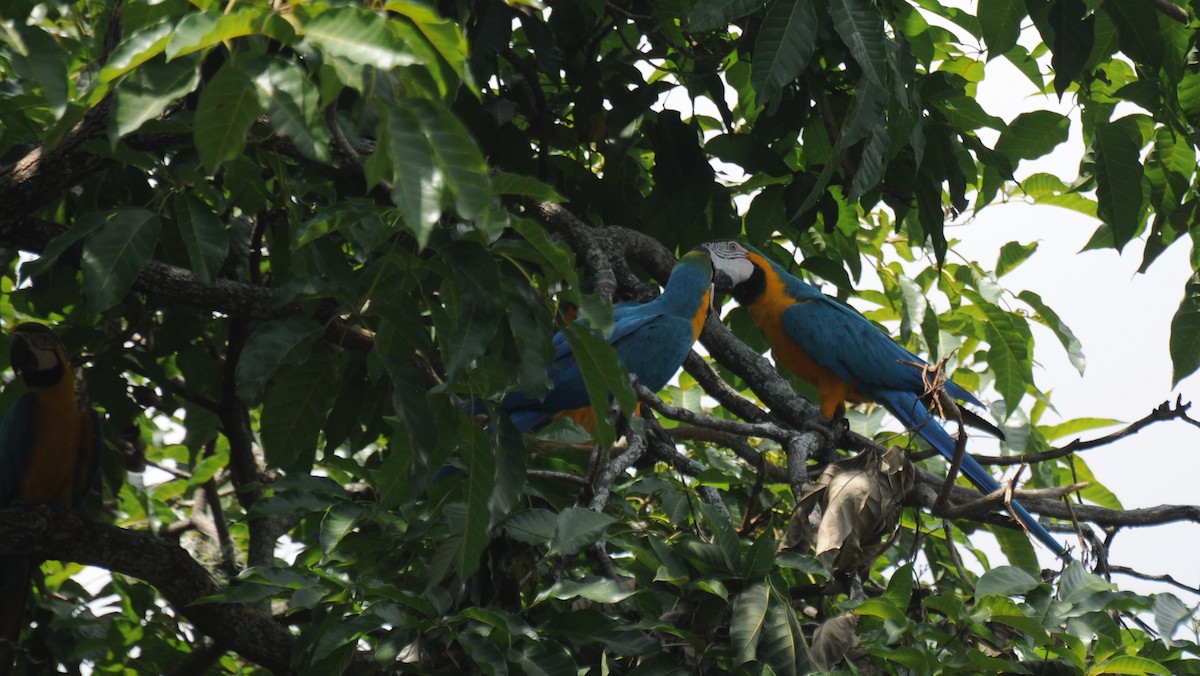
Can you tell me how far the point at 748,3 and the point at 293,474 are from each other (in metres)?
1.25

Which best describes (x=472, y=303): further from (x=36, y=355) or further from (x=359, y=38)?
(x=36, y=355)

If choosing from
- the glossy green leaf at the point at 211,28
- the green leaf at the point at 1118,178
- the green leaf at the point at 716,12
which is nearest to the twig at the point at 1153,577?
the green leaf at the point at 1118,178

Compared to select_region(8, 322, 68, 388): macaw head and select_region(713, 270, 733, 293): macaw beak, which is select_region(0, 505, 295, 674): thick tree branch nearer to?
select_region(8, 322, 68, 388): macaw head

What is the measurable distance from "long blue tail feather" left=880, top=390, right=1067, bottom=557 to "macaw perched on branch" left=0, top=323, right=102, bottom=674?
2689 mm

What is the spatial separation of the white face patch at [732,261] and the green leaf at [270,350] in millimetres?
2776

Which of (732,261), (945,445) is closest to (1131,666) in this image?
(945,445)

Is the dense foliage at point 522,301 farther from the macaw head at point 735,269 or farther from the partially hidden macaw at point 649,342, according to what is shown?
the macaw head at point 735,269

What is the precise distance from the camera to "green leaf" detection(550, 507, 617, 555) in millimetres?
1765

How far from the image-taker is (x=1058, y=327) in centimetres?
341

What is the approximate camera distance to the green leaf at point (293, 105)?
1.14m

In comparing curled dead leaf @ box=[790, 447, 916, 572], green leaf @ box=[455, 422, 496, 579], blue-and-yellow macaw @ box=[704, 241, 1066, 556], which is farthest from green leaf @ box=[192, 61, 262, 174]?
blue-and-yellow macaw @ box=[704, 241, 1066, 556]

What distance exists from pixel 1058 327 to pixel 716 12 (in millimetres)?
2017

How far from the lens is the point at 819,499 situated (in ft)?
6.84

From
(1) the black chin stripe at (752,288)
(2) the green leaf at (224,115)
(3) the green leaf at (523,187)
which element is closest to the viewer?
(2) the green leaf at (224,115)
